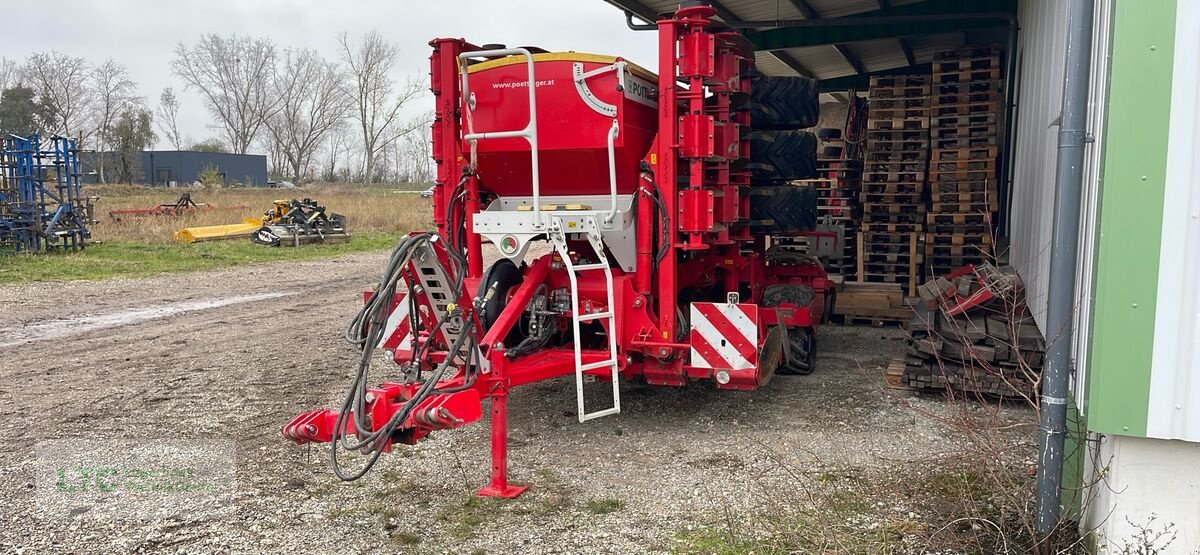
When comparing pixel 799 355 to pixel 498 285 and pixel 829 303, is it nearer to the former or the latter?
pixel 829 303

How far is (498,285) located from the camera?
588 centimetres

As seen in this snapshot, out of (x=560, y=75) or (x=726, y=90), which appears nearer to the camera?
(x=560, y=75)

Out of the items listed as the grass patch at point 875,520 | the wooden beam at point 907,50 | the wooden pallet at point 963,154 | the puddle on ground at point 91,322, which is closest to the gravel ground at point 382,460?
the grass patch at point 875,520

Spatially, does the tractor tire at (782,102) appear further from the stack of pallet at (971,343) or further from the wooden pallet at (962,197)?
the wooden pallet at (962,197)

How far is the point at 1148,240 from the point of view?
339 cm

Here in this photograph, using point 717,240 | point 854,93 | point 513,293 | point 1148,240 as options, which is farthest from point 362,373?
point 854,93

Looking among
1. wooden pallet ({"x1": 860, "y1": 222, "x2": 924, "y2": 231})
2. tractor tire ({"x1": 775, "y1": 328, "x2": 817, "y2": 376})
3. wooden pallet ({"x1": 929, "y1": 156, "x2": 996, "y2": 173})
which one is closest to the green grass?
wooden pallet ({"x1": 860, "y1": 222, "x2": 924, "y2": 231})

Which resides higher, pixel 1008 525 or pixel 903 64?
pixel 903 64

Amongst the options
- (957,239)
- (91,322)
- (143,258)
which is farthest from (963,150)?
(143,258)

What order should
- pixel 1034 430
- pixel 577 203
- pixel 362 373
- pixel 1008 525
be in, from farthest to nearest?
pixel 577 203 < pixel 1034 430 < pixel 362 373 < pixel 1008 525

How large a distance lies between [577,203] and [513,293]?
2.46 feet

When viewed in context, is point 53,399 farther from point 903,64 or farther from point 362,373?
point 903,64

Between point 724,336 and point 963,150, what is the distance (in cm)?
514

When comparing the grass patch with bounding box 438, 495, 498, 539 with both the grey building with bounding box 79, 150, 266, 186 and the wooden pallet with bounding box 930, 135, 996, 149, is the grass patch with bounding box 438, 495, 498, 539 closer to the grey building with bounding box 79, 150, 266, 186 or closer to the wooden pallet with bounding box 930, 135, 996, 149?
the wooden pallet with bounding box 930, 135, 996, 149
